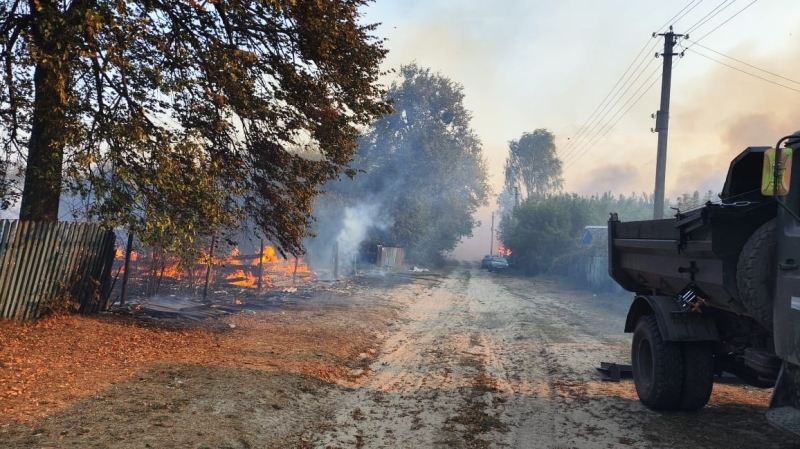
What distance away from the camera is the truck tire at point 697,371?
5.66m

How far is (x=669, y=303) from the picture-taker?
19.4 feet

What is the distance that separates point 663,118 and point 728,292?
1419 cm

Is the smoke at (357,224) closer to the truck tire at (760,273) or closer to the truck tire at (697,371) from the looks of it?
the truck tire at (697,371)

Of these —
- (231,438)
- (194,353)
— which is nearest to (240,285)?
(194,353)

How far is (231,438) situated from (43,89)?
5.53 metres

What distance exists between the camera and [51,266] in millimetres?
8961

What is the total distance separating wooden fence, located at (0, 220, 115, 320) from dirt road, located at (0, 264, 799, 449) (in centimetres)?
40

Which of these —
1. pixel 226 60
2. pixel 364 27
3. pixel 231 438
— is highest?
pixel 364 27

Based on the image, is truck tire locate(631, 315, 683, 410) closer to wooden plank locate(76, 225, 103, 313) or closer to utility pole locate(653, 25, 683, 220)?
wooden plank locate(76, 225, 103, 313)

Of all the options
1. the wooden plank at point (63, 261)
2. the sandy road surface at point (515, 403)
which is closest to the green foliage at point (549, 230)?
the sandy road surface at point (515, 403)

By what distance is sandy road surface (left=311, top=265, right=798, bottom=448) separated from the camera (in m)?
5.13

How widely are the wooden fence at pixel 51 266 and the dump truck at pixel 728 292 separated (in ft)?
28.9

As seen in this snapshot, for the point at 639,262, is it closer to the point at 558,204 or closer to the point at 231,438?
the point at 231,438

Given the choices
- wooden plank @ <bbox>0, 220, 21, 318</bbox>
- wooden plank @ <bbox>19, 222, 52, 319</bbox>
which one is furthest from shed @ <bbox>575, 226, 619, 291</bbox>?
wooden plank @ <bbox>0, 220, 21, 318</bbox>
